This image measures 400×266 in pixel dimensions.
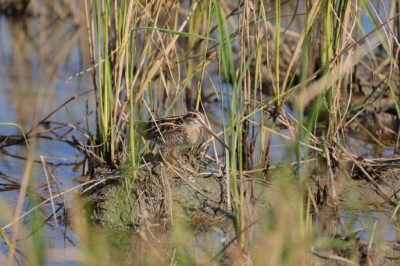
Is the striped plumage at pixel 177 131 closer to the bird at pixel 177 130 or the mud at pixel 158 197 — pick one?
the bird at pixel 177 130

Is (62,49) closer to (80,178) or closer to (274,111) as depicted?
(80,178)

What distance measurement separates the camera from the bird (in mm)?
4938

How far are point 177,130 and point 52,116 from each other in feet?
8.29

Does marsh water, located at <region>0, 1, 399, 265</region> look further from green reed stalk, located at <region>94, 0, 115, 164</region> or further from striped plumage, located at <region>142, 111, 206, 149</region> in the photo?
striped plumage, located at <region>142, 111, 206, 149</region>

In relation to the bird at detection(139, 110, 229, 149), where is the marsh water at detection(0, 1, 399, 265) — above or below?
below

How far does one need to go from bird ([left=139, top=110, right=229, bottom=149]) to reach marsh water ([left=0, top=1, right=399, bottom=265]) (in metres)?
0.47

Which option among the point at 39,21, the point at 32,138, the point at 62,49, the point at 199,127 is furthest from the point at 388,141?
the point at 39,21

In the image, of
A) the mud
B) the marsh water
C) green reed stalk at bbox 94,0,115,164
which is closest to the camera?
the marsh water

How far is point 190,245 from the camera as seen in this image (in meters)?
4.32

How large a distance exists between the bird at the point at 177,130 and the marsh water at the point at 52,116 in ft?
1.53

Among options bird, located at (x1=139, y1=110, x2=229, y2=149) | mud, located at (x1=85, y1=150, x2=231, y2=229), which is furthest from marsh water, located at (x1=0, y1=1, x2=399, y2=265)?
bird, located at (x1=139, y1=110, x2=229, y2=149)

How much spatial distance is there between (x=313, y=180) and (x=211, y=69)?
3.68m

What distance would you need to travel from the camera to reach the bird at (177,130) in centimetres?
494

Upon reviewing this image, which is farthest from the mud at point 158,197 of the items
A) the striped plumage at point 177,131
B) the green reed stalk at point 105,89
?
the green reed stalk at point 105,89
